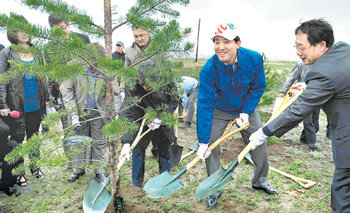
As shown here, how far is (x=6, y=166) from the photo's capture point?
322 cm

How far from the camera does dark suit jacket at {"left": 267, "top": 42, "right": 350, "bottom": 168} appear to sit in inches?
77.8

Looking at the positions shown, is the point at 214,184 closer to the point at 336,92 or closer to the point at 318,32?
the point at 336,92

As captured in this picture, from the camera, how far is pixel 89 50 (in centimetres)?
209

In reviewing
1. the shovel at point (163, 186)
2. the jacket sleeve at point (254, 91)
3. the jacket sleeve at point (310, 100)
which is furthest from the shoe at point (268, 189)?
the shovel at point (163, 186)

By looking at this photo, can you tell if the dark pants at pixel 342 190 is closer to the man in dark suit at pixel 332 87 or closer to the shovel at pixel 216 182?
the man in dark suit at pixel 332 87

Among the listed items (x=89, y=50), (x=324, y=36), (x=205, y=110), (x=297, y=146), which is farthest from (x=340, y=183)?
(x=297, y=146)

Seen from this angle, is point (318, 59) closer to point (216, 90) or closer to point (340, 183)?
point (340, 183)

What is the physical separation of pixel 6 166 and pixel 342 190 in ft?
11.6

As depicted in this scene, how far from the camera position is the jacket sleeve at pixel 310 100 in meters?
2.02

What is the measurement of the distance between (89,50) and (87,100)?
142cm

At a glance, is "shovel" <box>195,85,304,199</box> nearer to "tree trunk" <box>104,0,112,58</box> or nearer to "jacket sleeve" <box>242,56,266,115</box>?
"jacket sleeve" <box>242,56,266,115</box>

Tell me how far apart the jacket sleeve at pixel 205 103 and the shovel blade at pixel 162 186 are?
559 mm

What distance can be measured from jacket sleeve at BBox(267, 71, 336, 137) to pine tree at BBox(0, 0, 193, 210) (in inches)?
39.1

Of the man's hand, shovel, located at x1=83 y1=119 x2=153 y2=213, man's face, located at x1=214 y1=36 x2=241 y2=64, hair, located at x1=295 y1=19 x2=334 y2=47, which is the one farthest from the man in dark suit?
the man's hand
